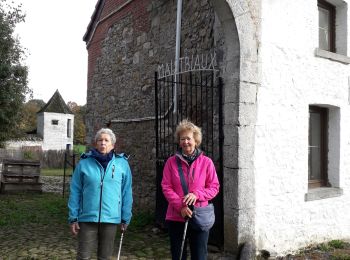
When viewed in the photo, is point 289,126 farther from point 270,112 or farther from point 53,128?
point 53,128

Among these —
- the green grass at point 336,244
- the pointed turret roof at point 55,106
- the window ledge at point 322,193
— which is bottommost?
the green grass at point 336,244

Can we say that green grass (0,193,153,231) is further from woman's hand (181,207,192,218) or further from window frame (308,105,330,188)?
woman's hand (181,207,192,218)

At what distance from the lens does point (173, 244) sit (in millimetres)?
3861

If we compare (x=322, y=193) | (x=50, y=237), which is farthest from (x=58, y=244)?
(x=322, y=193)

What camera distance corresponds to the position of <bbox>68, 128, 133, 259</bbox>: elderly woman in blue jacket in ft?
12.1

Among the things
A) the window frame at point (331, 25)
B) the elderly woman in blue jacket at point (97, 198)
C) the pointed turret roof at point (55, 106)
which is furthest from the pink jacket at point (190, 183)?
the pointed turret roof at point (55, 106)

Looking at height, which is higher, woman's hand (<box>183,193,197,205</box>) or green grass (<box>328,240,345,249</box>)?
woman's hand (<box>183,193,197,205</box>)

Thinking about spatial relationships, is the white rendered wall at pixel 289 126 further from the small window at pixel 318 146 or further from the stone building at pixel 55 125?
the stone building at pixel 55 125

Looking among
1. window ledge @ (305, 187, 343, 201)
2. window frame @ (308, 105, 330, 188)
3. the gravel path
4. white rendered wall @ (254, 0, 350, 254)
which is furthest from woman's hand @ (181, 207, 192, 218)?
window frame @ (308, 105, 330, 188)

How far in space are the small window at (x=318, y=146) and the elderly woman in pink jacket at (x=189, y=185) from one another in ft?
11.4

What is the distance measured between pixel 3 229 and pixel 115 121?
138 inches

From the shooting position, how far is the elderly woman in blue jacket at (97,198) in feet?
12.1

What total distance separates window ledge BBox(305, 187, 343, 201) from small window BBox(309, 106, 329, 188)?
201mm

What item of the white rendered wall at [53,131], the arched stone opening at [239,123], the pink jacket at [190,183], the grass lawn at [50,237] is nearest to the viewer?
the pink jacket at [190,183]
